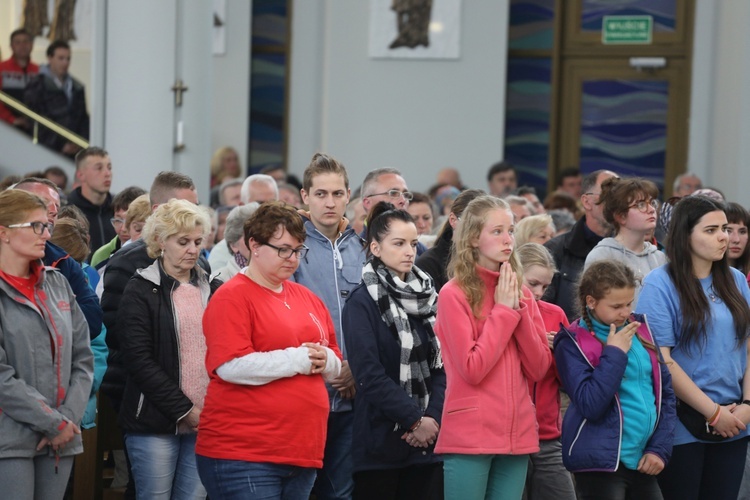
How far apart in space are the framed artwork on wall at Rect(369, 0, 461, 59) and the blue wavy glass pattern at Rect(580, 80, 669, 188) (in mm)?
1724

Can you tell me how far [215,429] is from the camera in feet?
15.4

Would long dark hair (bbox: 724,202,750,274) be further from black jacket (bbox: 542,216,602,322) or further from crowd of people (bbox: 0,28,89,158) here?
crowd of people (bbox: 0,28,89,158)

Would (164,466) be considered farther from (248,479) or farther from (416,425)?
(416,425)

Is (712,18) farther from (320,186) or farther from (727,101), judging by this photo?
(320,186)

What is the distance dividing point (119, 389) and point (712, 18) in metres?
9.26

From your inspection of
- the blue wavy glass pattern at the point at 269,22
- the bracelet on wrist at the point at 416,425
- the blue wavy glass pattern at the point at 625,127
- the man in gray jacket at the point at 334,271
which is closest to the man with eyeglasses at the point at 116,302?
the man in gray jacket at the point at 334,271

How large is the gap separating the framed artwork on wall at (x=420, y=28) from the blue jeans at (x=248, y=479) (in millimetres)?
8702

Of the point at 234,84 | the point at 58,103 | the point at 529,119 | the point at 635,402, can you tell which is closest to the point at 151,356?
the point at 635,402

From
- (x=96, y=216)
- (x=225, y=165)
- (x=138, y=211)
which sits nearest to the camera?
(x=138, y=211)

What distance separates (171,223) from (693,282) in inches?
91.6

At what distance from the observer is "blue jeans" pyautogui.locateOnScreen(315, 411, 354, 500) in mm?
5301

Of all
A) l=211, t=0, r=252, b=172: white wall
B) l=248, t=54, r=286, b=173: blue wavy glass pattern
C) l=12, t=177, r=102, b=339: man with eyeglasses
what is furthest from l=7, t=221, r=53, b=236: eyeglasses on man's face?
l=248, t=54, r=286, b=173: blue wavy glass pattern

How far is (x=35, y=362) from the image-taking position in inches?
183

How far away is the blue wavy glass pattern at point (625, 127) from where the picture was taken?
13305mm
